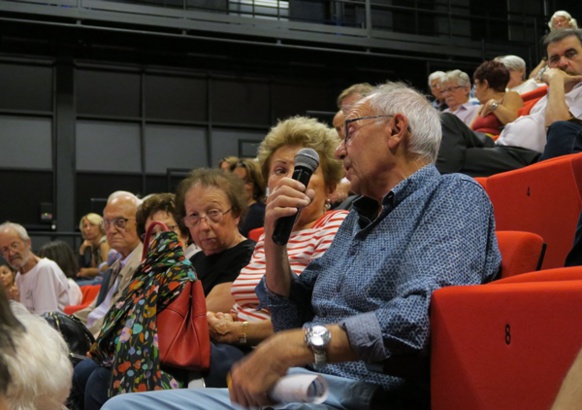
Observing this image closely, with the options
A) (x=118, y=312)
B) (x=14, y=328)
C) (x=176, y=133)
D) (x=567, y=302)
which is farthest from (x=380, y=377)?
(x=176, y=133)

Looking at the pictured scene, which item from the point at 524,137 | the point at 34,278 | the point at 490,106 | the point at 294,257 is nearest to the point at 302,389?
the point at 294,257

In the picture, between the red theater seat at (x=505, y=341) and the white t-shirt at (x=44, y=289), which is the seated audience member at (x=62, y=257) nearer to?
the white t-shirt at (x=44, y=289)

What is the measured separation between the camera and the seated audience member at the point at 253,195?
4.39 metres

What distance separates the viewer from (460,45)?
33.6ft

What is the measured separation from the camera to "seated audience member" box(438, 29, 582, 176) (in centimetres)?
388

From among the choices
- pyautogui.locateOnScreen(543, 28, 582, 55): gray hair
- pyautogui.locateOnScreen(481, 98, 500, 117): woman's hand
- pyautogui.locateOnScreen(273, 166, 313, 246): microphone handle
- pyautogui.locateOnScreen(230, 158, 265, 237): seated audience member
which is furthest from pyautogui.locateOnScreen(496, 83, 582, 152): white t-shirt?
pyautogui.locateOnScreen(273, 166, 313, 246): microphone handle

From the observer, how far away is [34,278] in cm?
545

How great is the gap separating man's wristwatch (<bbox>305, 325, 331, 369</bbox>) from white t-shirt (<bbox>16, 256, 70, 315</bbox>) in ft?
13.5

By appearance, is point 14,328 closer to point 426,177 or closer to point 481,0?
point 426,177

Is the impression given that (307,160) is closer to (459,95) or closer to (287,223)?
(287,223)

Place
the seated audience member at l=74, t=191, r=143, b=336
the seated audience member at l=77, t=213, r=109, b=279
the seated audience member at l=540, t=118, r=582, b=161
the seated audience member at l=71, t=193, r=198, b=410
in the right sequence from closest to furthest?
the seated audience member at l=71, t=193, r=198, b=410 → the seated audience member at l=540, t=118, r=582, b=161 → the seated audience member at l=74, t=191, r=143, b=336 → the seated audience member at l=77, t=213, r=109, b=279

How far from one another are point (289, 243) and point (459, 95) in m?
4.15

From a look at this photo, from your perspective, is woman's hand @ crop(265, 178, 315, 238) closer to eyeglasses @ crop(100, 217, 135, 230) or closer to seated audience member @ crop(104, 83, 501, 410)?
seated audience member @ crop(104, 83, 501, 410)

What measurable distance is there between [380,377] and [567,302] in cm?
53
